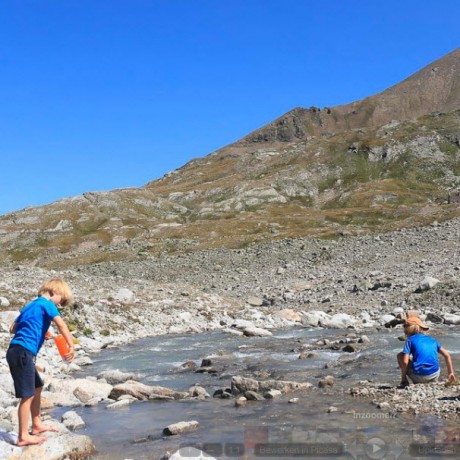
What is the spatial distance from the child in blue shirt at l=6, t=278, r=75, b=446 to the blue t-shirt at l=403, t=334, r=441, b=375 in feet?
30.7

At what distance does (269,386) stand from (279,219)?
9755cm

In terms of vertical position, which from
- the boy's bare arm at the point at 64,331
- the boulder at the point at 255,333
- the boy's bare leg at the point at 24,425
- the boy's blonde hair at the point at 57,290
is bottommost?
the boulder at the point at 255,333

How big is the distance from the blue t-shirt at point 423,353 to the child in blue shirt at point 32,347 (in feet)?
30.7

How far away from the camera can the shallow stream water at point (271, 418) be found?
11117 mm

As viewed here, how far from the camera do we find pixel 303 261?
207 feet

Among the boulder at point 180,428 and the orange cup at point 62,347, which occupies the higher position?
the orange cup at point 62,347

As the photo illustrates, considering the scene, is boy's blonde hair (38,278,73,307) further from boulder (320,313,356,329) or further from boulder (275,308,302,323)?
boulder (275,308,302,323)

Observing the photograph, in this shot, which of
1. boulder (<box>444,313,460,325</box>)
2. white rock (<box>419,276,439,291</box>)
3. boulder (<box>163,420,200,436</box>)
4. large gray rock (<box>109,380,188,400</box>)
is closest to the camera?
boulder (<box>163,420,200,436</box>)

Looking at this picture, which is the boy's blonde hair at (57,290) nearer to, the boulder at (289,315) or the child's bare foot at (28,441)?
the child's bare foot at (28,441)

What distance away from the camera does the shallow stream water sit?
11.1m

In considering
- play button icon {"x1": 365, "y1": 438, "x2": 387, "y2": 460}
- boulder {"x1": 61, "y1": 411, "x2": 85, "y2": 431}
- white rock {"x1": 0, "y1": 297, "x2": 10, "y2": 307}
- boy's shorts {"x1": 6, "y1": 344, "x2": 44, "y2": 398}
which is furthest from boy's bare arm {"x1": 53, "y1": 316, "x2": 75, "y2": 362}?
white rock {"x1": 0, "y1": 297, "x2": 10, "y2": 307}

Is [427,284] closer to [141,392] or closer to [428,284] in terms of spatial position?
[428,284]

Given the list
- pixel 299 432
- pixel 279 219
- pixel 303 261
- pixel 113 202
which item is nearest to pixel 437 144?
pixel 279 219

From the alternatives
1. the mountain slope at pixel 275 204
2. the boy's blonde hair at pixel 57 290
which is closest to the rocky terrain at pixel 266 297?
the boy's blonde hair at pixel 57 290
